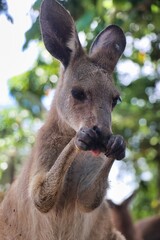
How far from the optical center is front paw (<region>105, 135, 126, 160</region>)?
15.4 feet

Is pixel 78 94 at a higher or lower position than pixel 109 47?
higher

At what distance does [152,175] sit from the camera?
42.6ft

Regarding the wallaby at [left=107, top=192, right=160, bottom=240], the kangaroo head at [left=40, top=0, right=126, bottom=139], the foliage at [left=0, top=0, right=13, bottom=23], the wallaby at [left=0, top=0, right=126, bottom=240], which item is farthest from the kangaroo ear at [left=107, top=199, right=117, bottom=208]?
the foliage at [left=0, top=0, right=13, bottom=23]

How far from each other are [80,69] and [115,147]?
0.98m

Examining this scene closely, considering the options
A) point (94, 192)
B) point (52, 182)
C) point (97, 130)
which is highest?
point (97, 130)

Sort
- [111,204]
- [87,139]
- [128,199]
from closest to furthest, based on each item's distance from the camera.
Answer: [87,139] < [111,204] < [128,199]

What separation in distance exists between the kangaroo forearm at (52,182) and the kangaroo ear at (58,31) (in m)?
0.85

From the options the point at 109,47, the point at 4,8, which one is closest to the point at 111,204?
the point at 109,47

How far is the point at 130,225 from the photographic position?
35.0 ft

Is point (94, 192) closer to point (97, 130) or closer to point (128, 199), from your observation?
point (97, 130)

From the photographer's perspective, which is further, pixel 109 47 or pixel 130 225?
pixel 130 225

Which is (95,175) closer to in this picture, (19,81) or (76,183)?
(76,183)

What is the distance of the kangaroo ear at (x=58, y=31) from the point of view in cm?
536

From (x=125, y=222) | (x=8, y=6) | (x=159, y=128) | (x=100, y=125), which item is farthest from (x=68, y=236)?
(x=125, y=222)
